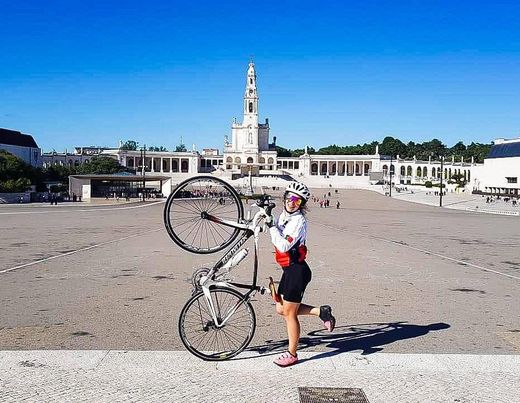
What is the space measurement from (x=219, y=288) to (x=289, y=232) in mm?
1185

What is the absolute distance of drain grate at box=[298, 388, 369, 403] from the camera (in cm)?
523

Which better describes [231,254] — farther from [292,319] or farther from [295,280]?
[292,319]

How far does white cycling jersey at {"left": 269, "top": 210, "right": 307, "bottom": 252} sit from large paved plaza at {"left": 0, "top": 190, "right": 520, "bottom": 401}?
1.64 metres

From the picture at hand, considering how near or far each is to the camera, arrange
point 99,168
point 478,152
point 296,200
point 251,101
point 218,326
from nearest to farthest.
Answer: point 296,200, point 218,326, point 99,168, point 251,101, point 478,152

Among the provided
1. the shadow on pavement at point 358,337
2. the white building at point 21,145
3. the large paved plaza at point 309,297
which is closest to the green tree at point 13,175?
the white building at point 21,145

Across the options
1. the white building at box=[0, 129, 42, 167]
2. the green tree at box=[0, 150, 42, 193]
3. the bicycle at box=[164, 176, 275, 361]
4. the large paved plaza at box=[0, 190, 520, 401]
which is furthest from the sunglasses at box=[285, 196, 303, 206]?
the white building at box=[0, 129, 42, 167]

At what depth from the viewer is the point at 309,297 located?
10453mm

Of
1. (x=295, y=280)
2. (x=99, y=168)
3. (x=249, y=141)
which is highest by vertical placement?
(x=249, y=141)

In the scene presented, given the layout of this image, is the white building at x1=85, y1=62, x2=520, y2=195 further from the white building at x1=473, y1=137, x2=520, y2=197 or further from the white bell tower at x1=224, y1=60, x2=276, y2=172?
the white building at x1=473, y1=137, x2=520, y2=197

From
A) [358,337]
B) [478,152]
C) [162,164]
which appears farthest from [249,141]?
[358,337]

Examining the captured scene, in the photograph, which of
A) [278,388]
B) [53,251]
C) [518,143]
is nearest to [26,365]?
[278,388]

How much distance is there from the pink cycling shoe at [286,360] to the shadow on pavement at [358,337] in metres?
0.41

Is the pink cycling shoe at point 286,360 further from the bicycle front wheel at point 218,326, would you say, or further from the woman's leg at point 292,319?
the bicycle front wheel at point 218,326

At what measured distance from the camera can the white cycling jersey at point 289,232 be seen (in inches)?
229
